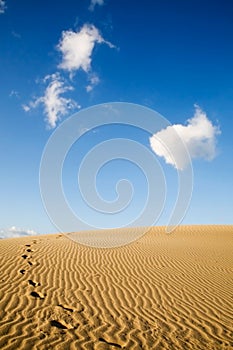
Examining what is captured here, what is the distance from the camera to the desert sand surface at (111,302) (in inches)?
231

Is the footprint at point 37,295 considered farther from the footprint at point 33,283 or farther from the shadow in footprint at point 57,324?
the shadow in footprint at point 57,324

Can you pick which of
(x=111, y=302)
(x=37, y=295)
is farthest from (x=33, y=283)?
(x=111, y=302)

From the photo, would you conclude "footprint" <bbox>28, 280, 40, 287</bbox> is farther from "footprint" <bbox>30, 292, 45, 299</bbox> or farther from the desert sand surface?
"footprint" <bbox>30, 292, 45, 299</bbox>

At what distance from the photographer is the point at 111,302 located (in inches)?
316

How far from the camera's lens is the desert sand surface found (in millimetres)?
5855

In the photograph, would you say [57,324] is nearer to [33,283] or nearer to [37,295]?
[37,295]

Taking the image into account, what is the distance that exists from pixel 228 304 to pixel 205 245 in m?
12.6

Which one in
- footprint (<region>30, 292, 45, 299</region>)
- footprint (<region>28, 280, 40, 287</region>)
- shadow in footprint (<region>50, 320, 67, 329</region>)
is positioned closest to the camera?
shadow in footprint (<region>50, 320, 67, 329</region>)

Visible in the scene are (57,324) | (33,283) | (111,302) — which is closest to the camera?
(57,324)

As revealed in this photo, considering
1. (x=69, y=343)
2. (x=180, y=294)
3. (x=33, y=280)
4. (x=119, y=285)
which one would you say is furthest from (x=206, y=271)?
(x=69, y=343)

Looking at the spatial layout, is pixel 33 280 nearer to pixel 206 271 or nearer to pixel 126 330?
pixel 126 330

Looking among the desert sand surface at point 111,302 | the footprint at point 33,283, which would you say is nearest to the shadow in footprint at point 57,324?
the desert sand surface at point 111,302

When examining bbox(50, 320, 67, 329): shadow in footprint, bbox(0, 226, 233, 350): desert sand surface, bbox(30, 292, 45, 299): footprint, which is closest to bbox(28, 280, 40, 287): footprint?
bbox(0, 226, 233, 350): desert sand surface

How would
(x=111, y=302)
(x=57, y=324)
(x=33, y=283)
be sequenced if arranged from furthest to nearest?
1. (x=33, y=283)
2. (x=111, y=302)
3. (x=57, y=324)
